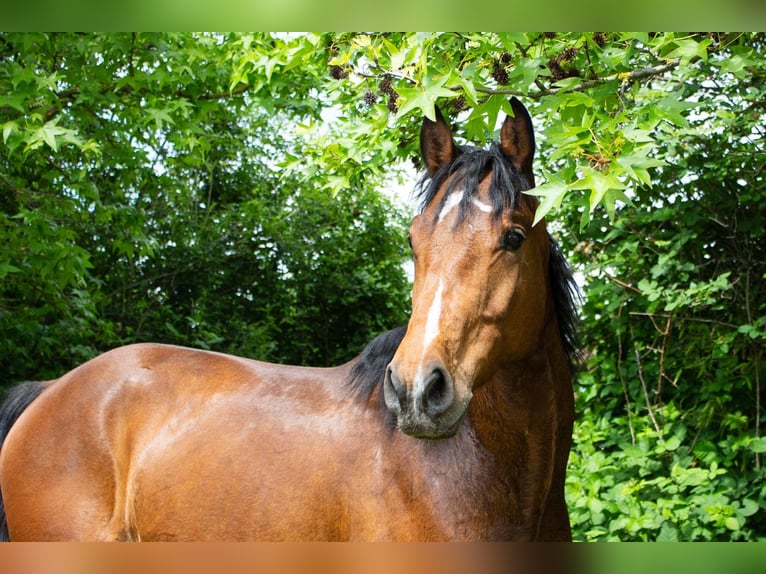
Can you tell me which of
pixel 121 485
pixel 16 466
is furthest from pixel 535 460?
pixel 16 466

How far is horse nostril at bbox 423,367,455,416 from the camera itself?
1844 mm

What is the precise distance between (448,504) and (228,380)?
1.05m

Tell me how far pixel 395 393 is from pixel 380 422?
580 millimetres

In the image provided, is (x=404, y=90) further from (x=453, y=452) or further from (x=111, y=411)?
(x=111, y=411)

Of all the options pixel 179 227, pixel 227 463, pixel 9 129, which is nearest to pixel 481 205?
pixel 227 463

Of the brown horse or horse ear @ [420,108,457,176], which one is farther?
horse ear @ [420,108,457,176]

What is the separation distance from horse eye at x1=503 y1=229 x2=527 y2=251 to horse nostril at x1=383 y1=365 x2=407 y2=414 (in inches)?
20.1

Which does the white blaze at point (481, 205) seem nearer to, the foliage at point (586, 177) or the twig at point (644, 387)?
the foliage at point (586, 177)

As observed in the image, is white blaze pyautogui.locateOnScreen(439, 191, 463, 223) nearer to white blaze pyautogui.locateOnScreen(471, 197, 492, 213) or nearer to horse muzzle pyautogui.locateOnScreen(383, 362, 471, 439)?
white blaze pyautogui.locateOnScreen(471, 197, 492, 213)

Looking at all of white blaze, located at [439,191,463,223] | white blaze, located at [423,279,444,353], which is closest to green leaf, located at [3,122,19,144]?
white blaze, located at [439,191,463,223]

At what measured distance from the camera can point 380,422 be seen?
2.43m

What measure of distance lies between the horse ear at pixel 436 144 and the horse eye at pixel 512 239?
0.38m

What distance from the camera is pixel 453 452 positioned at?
227cm

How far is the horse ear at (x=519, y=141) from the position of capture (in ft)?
7.62
